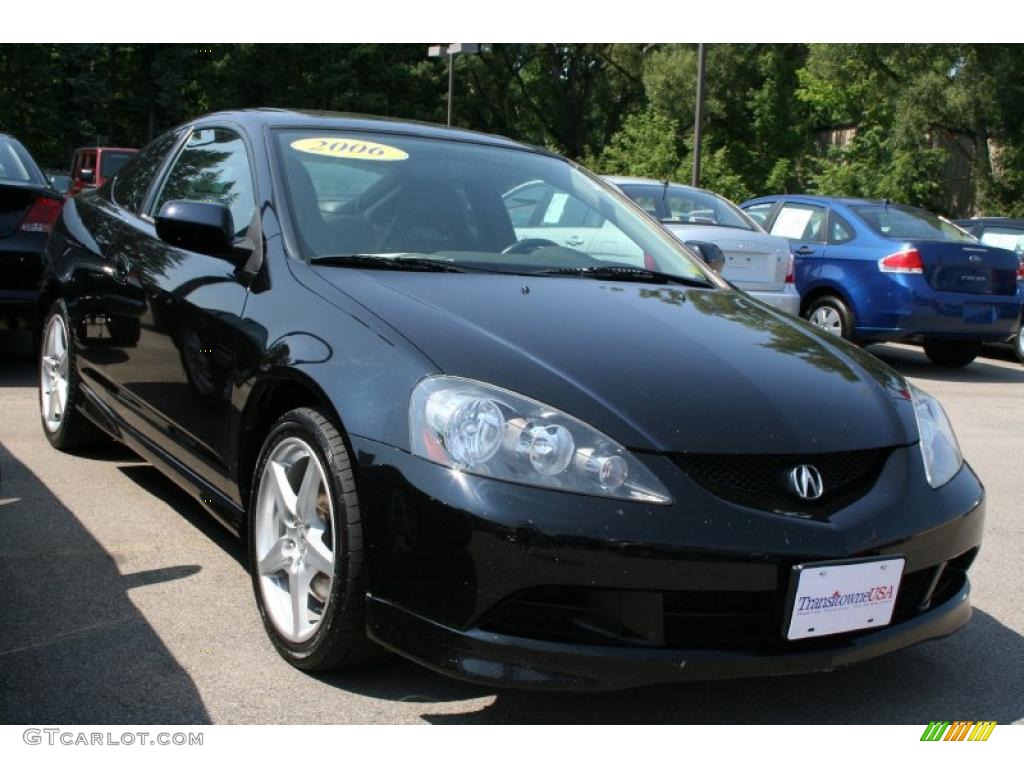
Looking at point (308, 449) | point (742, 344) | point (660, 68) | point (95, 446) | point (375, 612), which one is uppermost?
point (660, 68)

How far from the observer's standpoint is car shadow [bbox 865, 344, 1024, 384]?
10672 mm

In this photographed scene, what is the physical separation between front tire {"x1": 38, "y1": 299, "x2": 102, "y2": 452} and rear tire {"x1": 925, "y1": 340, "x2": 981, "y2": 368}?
8552 millimetres

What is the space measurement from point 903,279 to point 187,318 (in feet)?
26.3

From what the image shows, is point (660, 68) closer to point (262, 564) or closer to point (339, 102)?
point (339, 102)

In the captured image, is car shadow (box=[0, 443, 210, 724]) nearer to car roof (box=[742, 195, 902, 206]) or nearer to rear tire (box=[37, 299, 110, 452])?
rear tire (box=[37, 299, 110, 452])

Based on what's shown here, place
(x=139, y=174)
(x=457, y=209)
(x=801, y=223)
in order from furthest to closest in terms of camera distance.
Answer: (x=801, y=223), (x=139, y=174), (x=457, y=209)

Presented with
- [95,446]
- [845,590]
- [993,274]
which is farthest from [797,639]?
[993,274]

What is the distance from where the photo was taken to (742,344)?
10.9ft

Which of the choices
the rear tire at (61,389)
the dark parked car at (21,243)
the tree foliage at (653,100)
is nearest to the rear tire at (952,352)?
the dark parked car at (21,243)

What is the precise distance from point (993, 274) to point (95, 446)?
824 cm

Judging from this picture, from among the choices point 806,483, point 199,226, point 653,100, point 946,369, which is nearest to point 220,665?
point 199,226

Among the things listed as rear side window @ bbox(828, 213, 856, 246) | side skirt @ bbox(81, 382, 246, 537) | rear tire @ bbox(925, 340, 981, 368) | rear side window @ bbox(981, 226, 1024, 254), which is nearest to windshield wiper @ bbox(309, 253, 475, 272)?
side skirt @ bbox(81, 382, 246, 537)

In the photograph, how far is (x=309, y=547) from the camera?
10.1 feet

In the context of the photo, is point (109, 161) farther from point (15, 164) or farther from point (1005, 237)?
point (1005, 237)
